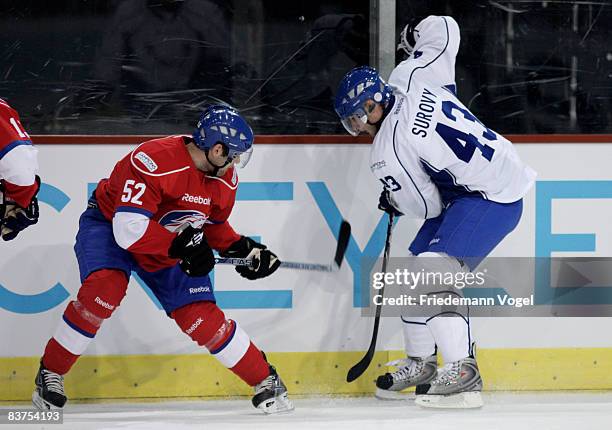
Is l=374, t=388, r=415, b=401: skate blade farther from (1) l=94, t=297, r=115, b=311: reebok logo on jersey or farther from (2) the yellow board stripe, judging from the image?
(1) l=94, t=297, r=115, b=311: reebok logo on jersey

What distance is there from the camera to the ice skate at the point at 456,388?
360 cm

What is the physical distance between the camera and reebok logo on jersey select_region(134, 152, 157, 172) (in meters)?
3.37

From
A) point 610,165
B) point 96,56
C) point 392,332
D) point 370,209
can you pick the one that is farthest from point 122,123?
point 610,165

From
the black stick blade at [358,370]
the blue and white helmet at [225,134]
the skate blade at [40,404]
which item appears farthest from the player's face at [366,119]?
the skate blade at [40,404]

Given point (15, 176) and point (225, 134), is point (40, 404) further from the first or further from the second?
point (225, 134)

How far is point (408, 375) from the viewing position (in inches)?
154

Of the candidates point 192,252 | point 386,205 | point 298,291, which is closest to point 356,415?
point 298,291

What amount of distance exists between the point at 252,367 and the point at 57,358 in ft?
2.16

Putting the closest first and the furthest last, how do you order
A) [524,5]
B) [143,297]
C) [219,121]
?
[219,121] → [143,297] → [524,5]

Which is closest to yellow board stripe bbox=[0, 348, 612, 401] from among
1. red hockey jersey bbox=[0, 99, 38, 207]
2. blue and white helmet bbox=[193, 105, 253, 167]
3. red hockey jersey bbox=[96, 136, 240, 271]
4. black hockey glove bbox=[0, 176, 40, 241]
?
red hockey jersey bbox=[96, 136, 240, 271]

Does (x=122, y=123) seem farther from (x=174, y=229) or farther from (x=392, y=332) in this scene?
(x=392, y=332)

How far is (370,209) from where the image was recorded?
13.2 ft

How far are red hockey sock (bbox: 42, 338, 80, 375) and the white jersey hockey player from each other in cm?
124

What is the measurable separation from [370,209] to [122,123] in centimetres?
102
